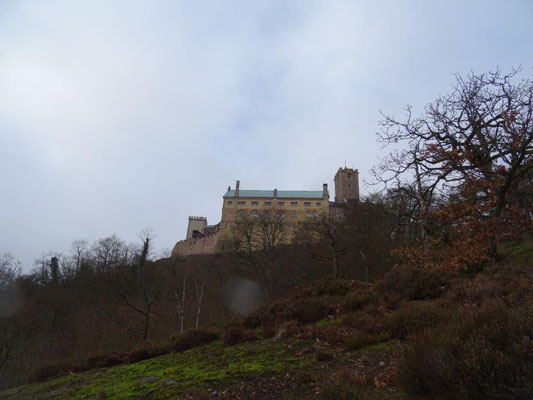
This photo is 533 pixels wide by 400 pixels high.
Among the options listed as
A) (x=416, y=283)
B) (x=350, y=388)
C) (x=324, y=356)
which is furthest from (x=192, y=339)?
(x=350, y=388)

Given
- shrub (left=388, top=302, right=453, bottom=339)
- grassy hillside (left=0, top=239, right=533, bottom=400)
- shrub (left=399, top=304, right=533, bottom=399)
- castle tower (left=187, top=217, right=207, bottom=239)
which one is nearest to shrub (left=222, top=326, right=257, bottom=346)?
grassy hillside (left=0, top=239, right=533, bottom=400)

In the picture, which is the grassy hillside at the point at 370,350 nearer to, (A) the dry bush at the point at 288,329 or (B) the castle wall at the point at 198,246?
(A) the dry bush at the point at 288,329

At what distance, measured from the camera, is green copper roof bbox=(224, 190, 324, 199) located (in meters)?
79.0

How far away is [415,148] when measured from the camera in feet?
48.1

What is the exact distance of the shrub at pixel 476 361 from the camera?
9.87ft

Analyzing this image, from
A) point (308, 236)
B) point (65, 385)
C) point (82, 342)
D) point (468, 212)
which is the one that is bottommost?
point (82, 342)

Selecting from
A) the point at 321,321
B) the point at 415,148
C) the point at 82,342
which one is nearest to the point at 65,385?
the point at 321,321

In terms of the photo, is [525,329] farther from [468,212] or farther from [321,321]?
[468,212]

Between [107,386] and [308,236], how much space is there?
92.5 feet

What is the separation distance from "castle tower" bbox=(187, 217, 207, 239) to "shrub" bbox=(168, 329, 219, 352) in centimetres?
7016

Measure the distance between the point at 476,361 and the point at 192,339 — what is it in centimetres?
846

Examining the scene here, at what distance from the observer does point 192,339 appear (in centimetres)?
999

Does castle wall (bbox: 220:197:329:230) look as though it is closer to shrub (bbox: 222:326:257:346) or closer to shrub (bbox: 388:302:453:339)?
shrub (bbox: 222:326:257:346)

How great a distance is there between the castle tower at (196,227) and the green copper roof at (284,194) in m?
9.61
